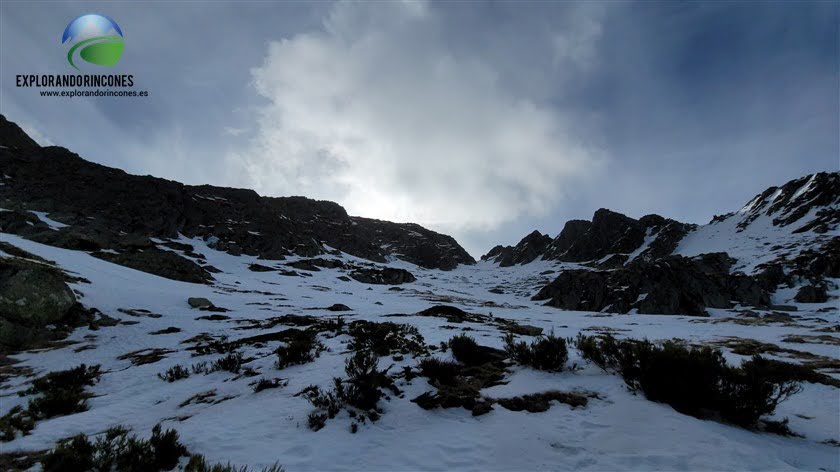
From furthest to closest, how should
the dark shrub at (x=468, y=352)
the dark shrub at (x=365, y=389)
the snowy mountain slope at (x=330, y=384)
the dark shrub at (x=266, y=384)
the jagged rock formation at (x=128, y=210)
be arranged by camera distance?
the jagged rock formation at (x=128, y=210) < the dark shrub at (x=468, y=352) < the dark shrub at (x=266, y=384) < the dark shrub at (x=365, y=389) < the snowy mountain slope at (x=330, y=384)

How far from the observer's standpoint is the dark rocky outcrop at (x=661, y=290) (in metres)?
50.8

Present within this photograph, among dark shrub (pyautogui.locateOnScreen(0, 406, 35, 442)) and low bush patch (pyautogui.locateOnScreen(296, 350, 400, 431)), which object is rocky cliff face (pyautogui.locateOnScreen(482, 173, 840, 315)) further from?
dark shrub (pyautogui.locateOnScreen(0, 406, 35, 442))

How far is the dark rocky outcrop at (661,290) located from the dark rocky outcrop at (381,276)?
41.7 m

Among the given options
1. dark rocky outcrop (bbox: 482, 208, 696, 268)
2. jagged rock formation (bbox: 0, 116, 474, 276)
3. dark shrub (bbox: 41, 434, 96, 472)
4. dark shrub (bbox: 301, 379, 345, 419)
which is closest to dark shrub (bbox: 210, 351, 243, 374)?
dark shrub (bbox: 301, 379, 345, 419)

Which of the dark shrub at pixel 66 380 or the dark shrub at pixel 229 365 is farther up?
the dark shrub at pixel 229 365

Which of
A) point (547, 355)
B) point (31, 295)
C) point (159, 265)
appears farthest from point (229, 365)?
point (159, 265)

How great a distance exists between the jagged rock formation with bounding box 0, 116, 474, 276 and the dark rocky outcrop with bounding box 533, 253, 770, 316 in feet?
212

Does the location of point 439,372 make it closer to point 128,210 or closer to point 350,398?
point 350,398

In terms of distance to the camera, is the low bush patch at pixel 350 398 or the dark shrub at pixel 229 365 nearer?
the low bush patch at pixel 350 398

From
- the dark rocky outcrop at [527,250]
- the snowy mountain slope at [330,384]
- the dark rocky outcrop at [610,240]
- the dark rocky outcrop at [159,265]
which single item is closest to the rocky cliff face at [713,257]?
the dark rocky outcrop at [610,240]

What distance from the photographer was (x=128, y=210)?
8538cm

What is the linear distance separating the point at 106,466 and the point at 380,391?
15.3 ft

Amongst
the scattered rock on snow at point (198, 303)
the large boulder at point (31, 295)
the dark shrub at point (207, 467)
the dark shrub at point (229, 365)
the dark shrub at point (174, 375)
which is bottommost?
the dark shrub at point (174, 375)

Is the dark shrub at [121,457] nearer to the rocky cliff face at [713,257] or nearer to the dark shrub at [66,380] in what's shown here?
the dark shrub at [66,380]
